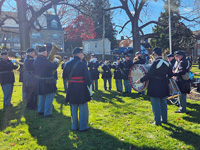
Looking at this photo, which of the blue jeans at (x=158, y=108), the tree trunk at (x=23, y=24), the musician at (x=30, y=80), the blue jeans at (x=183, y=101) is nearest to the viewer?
the blue jeans at (x=158, y=108)

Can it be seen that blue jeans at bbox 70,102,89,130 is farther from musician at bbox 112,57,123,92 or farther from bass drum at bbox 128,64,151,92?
musician at bbox 112,57,123,92

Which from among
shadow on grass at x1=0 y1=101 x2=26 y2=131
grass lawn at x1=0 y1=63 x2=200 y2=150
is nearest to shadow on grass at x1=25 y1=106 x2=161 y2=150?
grass lawn at x1=0 y1=63 x2=200 y2=150

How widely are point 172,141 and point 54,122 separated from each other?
3672mm

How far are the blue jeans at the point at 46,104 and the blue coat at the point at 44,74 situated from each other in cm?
23

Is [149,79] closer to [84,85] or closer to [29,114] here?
[84,85]

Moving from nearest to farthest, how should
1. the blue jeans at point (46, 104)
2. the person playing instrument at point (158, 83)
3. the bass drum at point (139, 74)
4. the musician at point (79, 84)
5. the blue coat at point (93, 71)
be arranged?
the musician at point (79, 84) < the person playing instrument at point (158, 83) < the bass drum at point (139, 74) < the blue jeans at point (46, 104) < the blue coat at point (93, 71)

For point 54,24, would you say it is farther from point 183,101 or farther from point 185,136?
point 185,136

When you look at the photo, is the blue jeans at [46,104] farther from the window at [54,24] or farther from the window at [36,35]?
the window at [54,24]

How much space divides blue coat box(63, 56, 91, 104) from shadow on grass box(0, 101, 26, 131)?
249cm

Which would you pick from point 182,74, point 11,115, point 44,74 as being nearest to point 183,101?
point 182,74

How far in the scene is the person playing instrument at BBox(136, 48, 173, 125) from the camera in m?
5.33

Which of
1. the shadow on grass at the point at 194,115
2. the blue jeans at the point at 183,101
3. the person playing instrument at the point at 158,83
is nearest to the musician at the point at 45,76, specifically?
the person playing instrument at the point at 158,83

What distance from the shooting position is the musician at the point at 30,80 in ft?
23.5

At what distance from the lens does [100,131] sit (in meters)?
5.26
